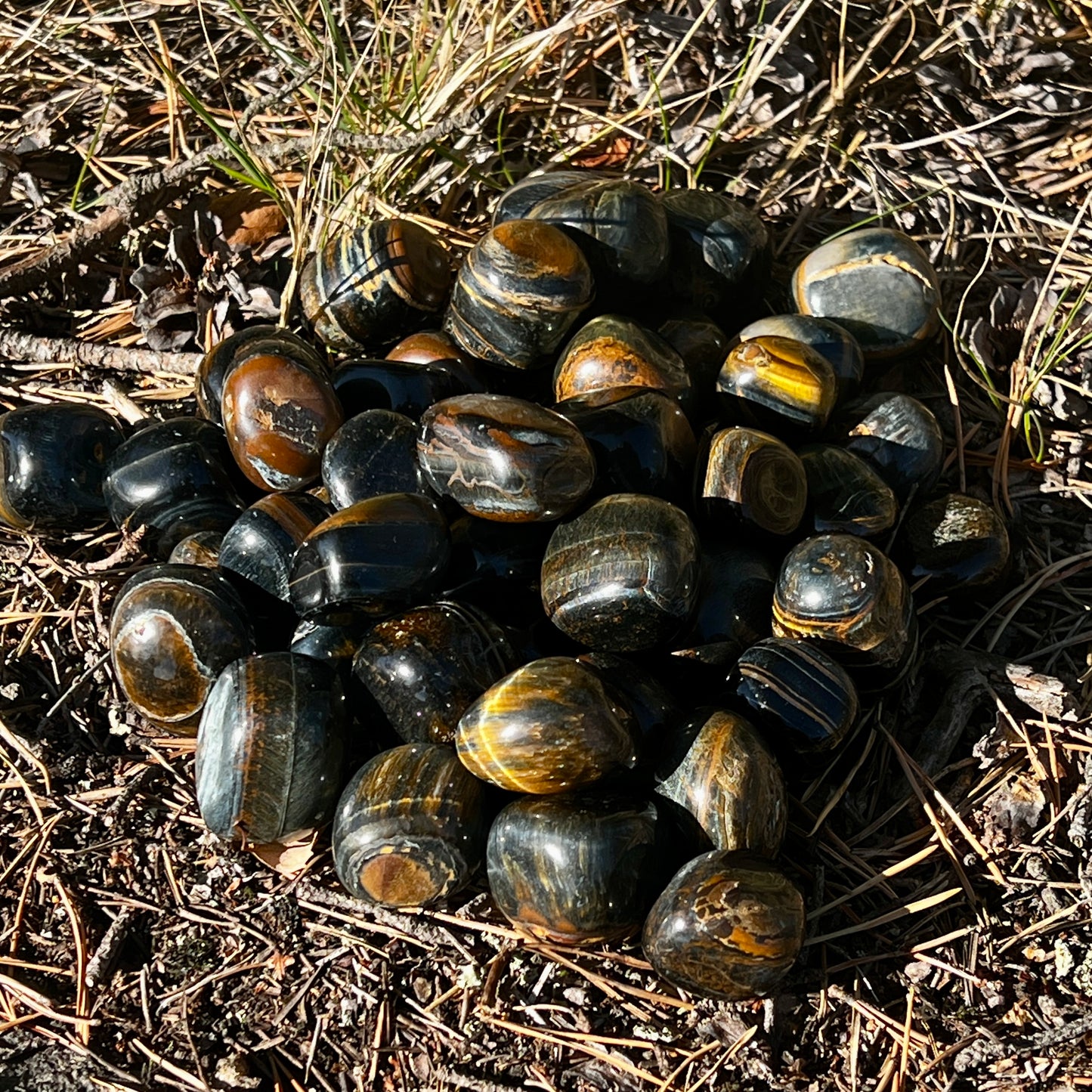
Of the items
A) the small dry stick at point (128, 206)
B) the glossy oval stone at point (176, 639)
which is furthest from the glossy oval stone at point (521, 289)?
the glossy oval stone at point (176, 639)

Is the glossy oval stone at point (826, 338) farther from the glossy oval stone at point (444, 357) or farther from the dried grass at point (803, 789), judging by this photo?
the glossy oval stone at point (444, 357)

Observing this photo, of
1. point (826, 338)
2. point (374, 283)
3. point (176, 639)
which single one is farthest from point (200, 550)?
point (826, 338)

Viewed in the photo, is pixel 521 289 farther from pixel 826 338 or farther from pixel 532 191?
pixel 826 338

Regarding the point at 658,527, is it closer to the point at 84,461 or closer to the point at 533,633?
the point at 533,633

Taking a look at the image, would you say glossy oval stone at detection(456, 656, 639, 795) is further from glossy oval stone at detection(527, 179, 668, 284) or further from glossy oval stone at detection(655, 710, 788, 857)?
glossy oval stone at detection(527, 179, 668, 284)

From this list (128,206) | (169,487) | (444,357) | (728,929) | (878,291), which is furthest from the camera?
(128,206)

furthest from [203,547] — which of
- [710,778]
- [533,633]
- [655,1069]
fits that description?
[655,1069]
